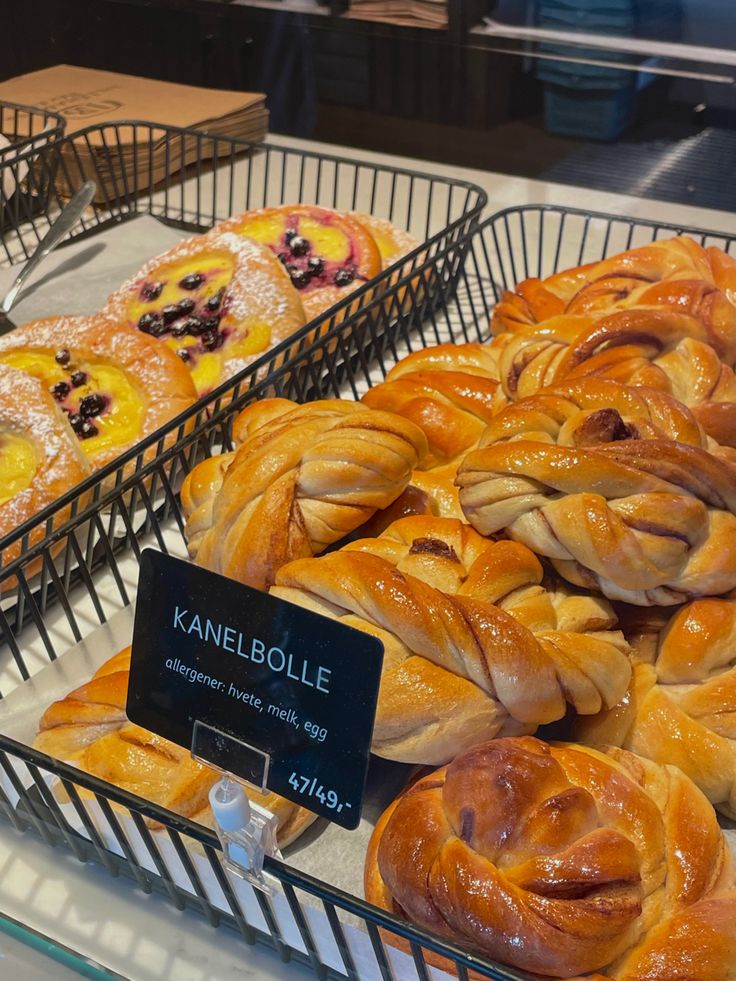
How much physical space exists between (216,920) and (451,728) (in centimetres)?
31

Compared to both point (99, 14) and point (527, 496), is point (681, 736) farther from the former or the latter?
point (99, 14)

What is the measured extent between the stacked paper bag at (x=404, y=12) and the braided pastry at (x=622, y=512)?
1.80 m

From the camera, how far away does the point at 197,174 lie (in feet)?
9.18

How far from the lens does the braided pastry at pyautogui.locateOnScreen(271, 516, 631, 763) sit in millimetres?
929

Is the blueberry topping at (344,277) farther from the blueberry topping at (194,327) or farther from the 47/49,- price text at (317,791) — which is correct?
the 47/49,- price text at (317,791)

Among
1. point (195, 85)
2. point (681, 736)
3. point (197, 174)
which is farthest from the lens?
point (195, 85)

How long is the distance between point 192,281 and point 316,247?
32cm

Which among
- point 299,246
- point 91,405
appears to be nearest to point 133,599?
point 91,405

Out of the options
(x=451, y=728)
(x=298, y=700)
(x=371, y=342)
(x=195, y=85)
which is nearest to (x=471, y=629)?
(x=451, y=728)

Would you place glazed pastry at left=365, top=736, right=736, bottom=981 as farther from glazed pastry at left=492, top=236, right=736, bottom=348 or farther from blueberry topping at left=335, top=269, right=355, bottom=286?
blueberry topping at left=335, top=269, right=355, bottom=286

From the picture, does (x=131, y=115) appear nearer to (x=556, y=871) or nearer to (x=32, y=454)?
(x=32, y=454)

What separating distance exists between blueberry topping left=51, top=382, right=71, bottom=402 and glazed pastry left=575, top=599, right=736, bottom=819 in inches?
44.2

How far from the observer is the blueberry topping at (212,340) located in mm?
1898

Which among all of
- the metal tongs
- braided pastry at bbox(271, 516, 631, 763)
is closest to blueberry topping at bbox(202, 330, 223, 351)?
the metal tongs
